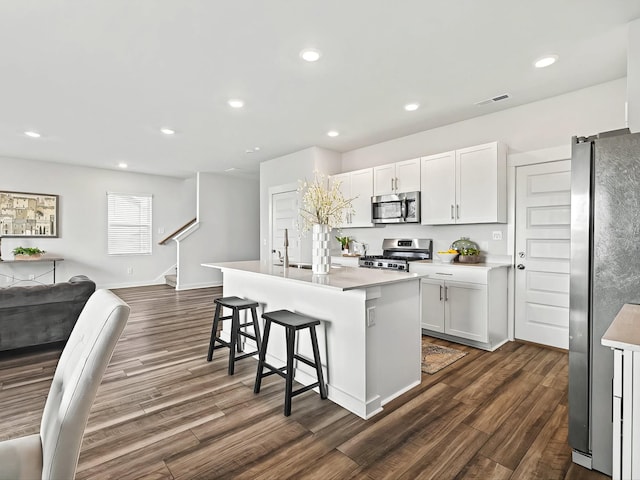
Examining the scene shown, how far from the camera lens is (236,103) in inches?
145

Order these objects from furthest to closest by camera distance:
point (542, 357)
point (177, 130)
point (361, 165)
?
point (361, 165), point (177, 130), point (542, 357)

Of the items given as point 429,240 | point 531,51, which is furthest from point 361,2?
point 429,240

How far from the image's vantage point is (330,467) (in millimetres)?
1787

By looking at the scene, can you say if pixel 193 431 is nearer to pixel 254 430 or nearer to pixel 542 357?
pixel 254 430

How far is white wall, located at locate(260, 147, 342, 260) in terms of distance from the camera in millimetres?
5551

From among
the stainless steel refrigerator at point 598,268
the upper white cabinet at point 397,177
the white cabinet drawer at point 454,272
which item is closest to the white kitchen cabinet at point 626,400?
the stainless steel refrigerator at point 598,268

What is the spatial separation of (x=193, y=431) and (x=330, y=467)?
0.90 m

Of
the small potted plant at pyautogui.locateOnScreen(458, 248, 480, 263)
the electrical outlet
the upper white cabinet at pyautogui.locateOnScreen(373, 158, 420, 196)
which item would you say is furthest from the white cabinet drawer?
the electrical outlet

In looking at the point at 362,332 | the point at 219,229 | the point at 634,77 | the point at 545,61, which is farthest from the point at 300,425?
the point at 219,229

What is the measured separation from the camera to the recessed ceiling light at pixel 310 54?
104 inches

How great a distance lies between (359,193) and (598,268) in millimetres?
3623

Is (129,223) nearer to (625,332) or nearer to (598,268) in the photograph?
(598,268)

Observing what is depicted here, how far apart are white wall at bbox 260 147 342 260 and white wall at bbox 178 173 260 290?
1757 mm

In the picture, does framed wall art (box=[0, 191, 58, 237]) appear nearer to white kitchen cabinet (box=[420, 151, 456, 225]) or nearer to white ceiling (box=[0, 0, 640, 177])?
white ceiling (box=[0, 0, 640, 177])
